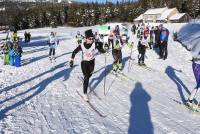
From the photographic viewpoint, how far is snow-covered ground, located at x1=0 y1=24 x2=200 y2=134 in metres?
7.59

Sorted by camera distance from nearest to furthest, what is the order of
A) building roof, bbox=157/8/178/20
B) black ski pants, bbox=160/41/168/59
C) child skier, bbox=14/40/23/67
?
child skier, bbox=14/40/23/67 → black ski pants, bbox=160/41/168/59 → building roof, bbox=157/8/178/20

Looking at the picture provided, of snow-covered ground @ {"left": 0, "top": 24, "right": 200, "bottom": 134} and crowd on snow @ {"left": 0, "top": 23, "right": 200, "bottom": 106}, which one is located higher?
crowd on snow @ {"left": 0, "top": 23, "right": 200, "bottom": 106}

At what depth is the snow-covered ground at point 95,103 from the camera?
24.9ft

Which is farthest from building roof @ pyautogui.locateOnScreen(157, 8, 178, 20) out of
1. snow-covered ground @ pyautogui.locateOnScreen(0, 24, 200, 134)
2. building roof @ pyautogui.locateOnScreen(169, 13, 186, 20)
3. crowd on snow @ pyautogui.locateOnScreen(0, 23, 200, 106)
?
snow-covered ground @ pyautogui.locateOnScreen(0, 24, 200, 134)

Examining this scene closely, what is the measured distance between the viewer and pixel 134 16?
108 metres

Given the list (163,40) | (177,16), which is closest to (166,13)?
(177,16)

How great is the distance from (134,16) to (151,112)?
101 metres

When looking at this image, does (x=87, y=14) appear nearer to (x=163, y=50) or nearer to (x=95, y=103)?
(x=163, y=50)

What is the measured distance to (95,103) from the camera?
977 centimetres

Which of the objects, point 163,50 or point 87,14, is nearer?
point 163,50

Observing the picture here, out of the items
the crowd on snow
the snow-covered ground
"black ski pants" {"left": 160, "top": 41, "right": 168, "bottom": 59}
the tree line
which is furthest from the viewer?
the tree line

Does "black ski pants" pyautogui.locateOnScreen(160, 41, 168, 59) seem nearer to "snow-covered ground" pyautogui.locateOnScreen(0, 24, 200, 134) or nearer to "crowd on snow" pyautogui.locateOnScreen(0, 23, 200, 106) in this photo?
"crowd on snow" pyautogui.locateOnScreen(0, 23, 200, 106)

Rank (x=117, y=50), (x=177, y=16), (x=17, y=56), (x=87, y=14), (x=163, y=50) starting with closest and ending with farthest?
1. (x=117, y=50)
2. (x=17, y=56)
3. (x=163, y=50)
4. (x=177, y=16)
5. (x=87, y=14)

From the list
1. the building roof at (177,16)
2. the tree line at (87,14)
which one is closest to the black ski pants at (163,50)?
the building roof at (177,16)
